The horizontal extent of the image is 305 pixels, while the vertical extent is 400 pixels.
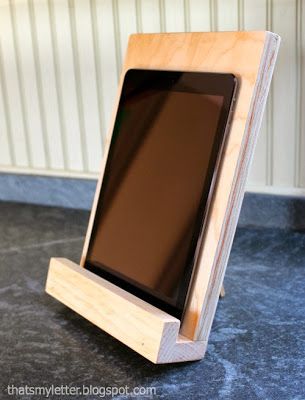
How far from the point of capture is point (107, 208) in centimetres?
116

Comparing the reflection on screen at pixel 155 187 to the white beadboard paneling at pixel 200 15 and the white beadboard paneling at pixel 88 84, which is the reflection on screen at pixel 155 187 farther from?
the white beadboard paneling at pixel 88 84

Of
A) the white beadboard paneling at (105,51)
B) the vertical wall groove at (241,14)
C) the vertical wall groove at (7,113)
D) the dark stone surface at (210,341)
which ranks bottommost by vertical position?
the dark stone surface at (210,341)

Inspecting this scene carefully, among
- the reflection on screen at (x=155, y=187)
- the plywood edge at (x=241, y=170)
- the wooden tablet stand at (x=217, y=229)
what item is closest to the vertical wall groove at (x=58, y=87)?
the reflection on screen at (x=155, y=187)

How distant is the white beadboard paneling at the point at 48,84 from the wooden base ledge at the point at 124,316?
27.1 inches

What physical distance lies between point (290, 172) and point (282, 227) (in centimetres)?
14

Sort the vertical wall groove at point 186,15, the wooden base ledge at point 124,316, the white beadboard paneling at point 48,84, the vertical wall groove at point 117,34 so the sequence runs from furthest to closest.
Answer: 1. the white beadboard paneling at point 48,84
2. the vertical wall groove at point 117,34
3. the vertical wall groove at point 186,15
4. the wooden base ledge at point 124,316

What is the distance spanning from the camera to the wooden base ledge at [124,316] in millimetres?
920

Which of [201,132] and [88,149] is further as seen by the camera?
[88,149]

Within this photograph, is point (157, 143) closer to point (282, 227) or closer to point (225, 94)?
point (225, 94)

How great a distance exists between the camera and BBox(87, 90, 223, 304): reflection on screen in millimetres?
990

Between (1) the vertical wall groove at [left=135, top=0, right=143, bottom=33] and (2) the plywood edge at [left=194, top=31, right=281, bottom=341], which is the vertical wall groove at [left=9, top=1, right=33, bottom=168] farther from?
(2) the plywood edge at [left=194, top=31, right=281, bottom=341]

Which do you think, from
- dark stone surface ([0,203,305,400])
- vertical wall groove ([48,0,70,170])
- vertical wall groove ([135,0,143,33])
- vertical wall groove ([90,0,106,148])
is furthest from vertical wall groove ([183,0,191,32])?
dark stone surface ([0,203,305,400])

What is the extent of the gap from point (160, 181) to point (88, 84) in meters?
0.69

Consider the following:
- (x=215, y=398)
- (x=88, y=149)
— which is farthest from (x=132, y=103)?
(x=88, y=149)
